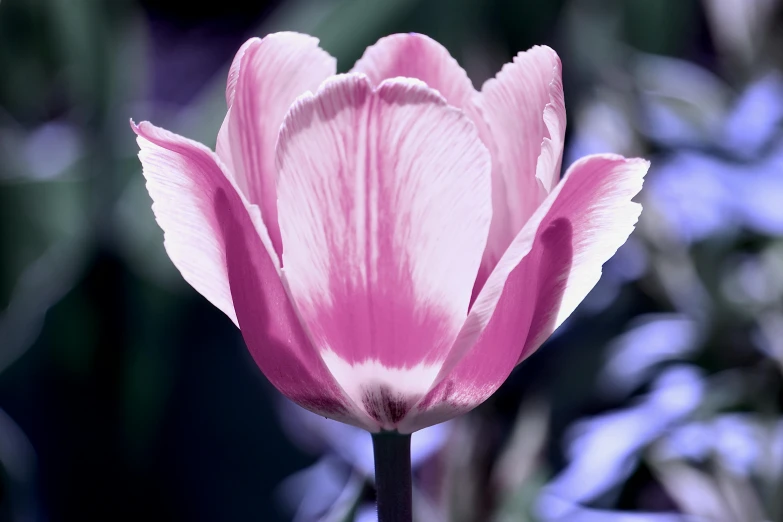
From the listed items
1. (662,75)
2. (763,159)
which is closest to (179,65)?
(662,75)

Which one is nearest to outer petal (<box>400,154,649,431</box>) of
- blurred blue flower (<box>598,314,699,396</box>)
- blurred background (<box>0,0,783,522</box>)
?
blurred background (<box>0,0,783,522</box>)

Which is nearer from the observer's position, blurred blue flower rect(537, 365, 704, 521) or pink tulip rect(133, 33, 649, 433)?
pink tulip rect(133, 33, 649, 433)

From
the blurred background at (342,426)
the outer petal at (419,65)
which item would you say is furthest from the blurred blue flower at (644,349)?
the outer petal at (419,65)

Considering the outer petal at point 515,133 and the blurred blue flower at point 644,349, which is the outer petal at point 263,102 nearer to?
the outer petal at point 515,133

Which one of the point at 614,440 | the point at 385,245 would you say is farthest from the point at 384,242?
the point at 614,440

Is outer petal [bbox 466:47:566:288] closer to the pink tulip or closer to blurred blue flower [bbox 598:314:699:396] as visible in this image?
the pink tulip

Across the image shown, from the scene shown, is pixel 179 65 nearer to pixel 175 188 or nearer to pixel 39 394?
pixel 39 394
